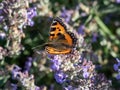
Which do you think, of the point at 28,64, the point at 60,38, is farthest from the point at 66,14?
the point at 60,38

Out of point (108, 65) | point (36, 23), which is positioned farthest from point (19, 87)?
point (108, 65)

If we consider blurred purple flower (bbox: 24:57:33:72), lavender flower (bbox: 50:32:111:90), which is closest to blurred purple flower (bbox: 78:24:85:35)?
blurred purple flower (bbox: 24:57:33:72)

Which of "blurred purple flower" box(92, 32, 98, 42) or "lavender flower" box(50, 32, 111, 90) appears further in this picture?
"blurred purple flower" box(92, 32, 98, 42)

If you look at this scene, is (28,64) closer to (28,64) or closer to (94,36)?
(28,64)

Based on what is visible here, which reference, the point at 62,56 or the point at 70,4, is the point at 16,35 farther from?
the point at 70,4

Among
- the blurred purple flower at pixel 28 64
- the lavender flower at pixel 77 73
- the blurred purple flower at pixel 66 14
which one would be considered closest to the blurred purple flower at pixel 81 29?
the blurred purple flower at pixel 66 14

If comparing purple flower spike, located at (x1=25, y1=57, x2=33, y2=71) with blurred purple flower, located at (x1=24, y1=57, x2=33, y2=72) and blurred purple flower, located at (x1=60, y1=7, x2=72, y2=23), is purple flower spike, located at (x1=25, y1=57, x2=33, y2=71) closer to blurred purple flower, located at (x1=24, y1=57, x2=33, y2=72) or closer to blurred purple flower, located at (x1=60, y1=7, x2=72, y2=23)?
blurred purple flower, located at (x1=24, y1=57, x2=33, y2=72)

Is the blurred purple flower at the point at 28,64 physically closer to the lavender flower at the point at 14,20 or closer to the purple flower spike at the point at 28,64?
the purple flower spike at the point at 28,64

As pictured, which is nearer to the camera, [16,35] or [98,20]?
[16,35]
